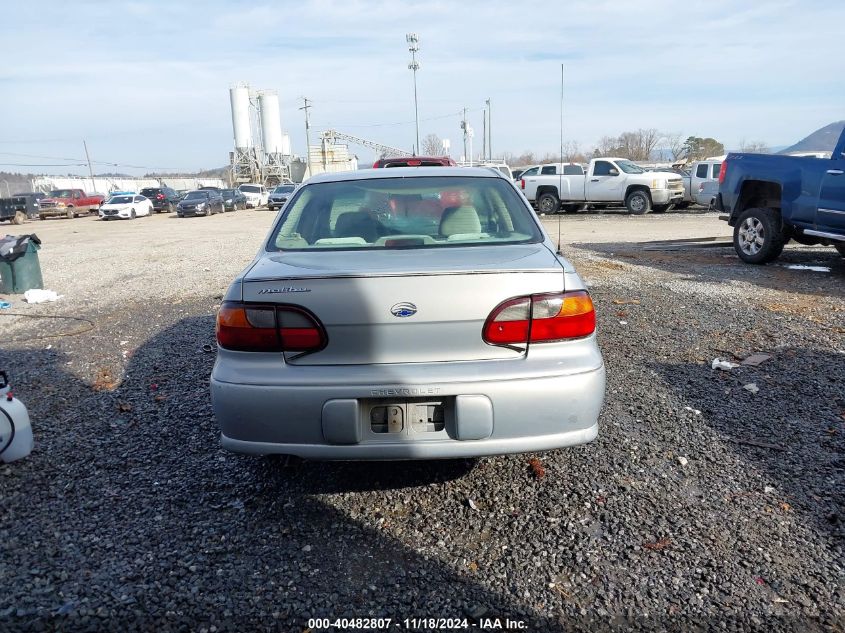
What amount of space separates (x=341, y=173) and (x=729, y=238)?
482 inches

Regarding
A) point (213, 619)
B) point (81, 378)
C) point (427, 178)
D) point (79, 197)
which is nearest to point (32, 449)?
point (81, 378)

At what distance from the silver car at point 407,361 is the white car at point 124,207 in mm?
34851

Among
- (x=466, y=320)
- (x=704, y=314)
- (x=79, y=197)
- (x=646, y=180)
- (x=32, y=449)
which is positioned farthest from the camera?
(x=79, y=197)

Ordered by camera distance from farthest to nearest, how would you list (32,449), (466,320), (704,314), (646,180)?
(646,180), (704,314), (32,449), (466,320)

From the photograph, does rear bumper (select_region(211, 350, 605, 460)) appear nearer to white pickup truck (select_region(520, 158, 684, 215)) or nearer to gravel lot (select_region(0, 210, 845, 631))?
gravel lot (select_region(0, 210, 845, 631))

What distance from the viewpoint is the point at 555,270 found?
2791 mm

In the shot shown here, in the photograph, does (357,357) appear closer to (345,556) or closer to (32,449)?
(345,556)

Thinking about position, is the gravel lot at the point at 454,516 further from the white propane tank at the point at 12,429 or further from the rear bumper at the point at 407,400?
the rear bumper at the point at 407,400

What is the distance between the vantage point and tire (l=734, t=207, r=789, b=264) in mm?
9055

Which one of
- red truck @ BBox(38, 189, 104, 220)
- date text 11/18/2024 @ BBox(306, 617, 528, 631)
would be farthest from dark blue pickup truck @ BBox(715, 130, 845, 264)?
red truck @ BBox(38, 189, 104, 220)

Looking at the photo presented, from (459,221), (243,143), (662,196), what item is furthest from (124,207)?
(243,143)

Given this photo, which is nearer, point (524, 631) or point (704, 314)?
point (524, 631)

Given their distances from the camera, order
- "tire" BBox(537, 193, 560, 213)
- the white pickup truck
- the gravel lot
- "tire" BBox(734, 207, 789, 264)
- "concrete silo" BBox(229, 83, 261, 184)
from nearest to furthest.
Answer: the gravel lot, "tire" BBox(734, 207, 789, 264), the white pickup truck, "tire" BBox(537, 193, 560, 213), "concrete silo" BBox(229, 83, 261, 184)

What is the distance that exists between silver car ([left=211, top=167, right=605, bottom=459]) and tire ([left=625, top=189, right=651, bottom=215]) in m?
21.3
